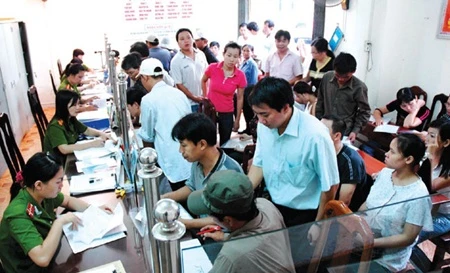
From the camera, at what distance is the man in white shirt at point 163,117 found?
2.52 metres

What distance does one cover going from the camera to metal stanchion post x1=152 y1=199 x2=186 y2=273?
762 millimetres

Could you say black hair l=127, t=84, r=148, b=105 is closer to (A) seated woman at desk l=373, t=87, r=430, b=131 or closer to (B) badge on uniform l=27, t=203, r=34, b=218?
(B) badge on uniform l=27, t=203, r=34, b=218

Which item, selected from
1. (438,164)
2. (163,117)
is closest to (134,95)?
(163,117)

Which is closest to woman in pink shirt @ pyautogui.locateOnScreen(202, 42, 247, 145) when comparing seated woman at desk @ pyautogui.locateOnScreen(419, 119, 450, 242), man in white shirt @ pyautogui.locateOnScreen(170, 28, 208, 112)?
man in white shirt @ pyautogui.locateOnScreen(170, 28, 208, 112)

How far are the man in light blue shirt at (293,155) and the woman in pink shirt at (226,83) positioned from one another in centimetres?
194

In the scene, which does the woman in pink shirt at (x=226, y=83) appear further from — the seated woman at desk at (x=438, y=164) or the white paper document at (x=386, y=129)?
the seated woman at desk at (x=438, y=164)

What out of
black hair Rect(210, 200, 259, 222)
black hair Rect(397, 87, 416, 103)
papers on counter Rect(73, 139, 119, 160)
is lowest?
papers on counter Rect(73, 139, 119, 160)

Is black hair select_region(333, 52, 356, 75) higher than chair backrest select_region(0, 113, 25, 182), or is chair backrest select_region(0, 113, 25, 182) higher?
black hair select_region(333, 52, 356, 75)

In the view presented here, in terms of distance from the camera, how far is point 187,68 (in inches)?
161

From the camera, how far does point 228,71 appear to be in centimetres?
378

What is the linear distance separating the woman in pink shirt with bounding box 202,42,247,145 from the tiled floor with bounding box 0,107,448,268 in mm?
1531

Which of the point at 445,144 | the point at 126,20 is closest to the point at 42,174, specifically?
the point at 445,144

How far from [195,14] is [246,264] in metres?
6.23

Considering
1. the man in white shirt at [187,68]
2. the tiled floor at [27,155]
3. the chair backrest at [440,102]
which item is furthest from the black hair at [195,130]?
the chair backrest at [440,102]
